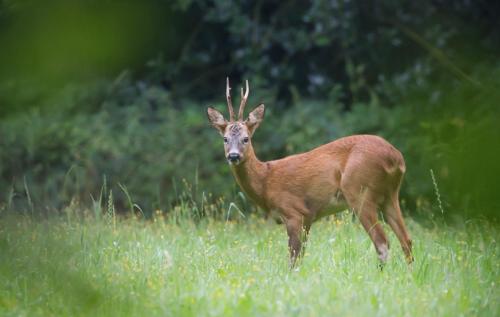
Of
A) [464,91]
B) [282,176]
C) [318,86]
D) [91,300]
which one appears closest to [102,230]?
[282,176]

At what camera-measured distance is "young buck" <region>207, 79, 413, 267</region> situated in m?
5.55

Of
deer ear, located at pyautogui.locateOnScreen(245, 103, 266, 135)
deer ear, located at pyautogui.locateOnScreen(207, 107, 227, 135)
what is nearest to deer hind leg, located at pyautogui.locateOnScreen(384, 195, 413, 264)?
deer ear, located at pyautogui.locateOnScreen(245, 103, 266, 135)

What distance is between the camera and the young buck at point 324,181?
5555mm

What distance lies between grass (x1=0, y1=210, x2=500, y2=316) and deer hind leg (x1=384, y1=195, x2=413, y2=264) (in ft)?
0.30

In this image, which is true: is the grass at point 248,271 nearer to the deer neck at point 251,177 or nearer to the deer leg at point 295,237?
the deer leg at point 295,237

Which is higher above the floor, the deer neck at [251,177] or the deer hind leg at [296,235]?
the deer neck at [251,177]

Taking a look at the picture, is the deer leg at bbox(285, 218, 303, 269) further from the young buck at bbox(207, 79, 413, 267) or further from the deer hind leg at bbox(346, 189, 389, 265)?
the deer hind leg at bbox(346, 189, 389, 265)

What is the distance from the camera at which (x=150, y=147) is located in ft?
34.1

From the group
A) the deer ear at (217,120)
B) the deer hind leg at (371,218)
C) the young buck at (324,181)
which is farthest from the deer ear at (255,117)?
the deer hind leg at (371,218)

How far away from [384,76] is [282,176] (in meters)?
4.98

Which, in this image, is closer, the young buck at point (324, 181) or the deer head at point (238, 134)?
the young buck at point (324, 181)

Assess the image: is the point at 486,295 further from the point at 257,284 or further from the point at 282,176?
the point at 282,176

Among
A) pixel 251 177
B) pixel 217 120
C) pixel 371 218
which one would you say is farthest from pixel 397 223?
pixel 217 120

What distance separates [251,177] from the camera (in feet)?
20.2
